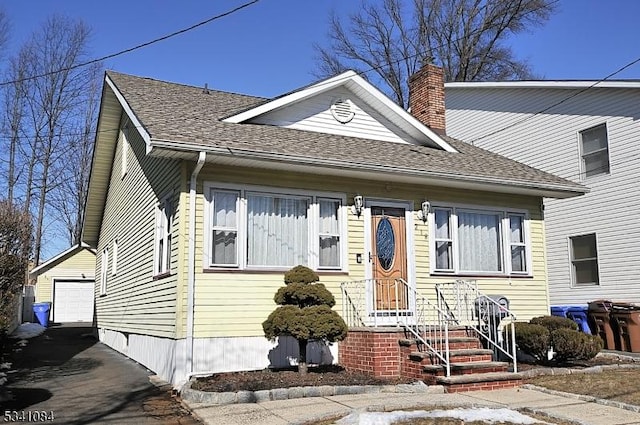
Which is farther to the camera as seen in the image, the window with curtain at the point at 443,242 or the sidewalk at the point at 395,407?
the window with curtain at the point at 443,242

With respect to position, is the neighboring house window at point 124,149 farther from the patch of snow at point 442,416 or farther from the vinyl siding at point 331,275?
the patch of snow at point 442,416

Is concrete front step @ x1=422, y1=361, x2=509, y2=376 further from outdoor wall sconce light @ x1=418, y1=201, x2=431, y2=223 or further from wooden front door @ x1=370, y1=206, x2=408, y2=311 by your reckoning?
outdoor wall sconce light @ x1=418, y1=201, x2=431, y2=223

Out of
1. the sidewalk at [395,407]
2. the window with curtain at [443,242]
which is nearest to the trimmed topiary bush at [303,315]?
the sidewalk at [395,407]

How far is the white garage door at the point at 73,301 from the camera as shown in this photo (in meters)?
29.0

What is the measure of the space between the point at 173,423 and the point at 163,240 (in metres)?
4.43

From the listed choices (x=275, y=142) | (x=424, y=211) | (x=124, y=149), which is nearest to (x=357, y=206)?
(x=424, y=211)

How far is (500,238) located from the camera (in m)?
12.7

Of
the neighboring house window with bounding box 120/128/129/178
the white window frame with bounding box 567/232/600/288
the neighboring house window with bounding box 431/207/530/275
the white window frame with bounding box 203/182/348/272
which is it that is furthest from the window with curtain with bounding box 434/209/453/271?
the neighboring house window with bounding box 120/128/129/178

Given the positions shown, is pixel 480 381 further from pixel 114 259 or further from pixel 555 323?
pixel 114 259

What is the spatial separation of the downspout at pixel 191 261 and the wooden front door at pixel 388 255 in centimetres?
343

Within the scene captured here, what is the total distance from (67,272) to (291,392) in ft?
79.2

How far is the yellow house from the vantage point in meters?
9.57

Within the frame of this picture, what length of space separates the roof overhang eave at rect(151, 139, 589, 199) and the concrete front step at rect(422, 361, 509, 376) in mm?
3581

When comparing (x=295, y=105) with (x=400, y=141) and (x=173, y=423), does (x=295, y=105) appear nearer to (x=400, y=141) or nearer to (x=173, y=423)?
(x=400, y=141)
